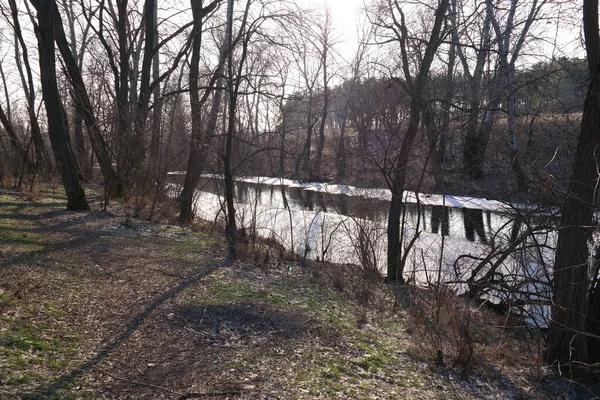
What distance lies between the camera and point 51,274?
5898mm

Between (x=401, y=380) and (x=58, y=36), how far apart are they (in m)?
10.7

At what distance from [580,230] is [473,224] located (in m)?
9.91

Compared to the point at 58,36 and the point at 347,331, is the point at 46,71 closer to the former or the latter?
the point at 58,36

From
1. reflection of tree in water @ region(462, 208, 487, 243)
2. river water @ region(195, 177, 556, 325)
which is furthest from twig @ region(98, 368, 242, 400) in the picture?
reflection of tree in water @ region(462, 208, 487, 243)

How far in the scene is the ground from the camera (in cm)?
384

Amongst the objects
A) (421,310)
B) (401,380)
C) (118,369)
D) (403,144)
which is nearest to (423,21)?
(403,144)

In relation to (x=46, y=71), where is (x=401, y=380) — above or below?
below

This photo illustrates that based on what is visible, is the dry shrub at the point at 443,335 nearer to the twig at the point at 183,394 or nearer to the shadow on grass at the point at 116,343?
the twig at the point at 183,394

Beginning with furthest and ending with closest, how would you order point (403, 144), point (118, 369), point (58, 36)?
point (58, 36)
point (403, 144)
point (118, 369)

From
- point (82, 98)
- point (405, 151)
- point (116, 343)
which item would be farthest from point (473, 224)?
point (116, 343)

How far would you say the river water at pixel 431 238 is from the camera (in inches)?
265

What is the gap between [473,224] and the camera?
15.0 metres

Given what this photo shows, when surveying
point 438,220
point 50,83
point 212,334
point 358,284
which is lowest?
point 358,284

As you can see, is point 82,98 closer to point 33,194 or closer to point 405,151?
point 33,194
